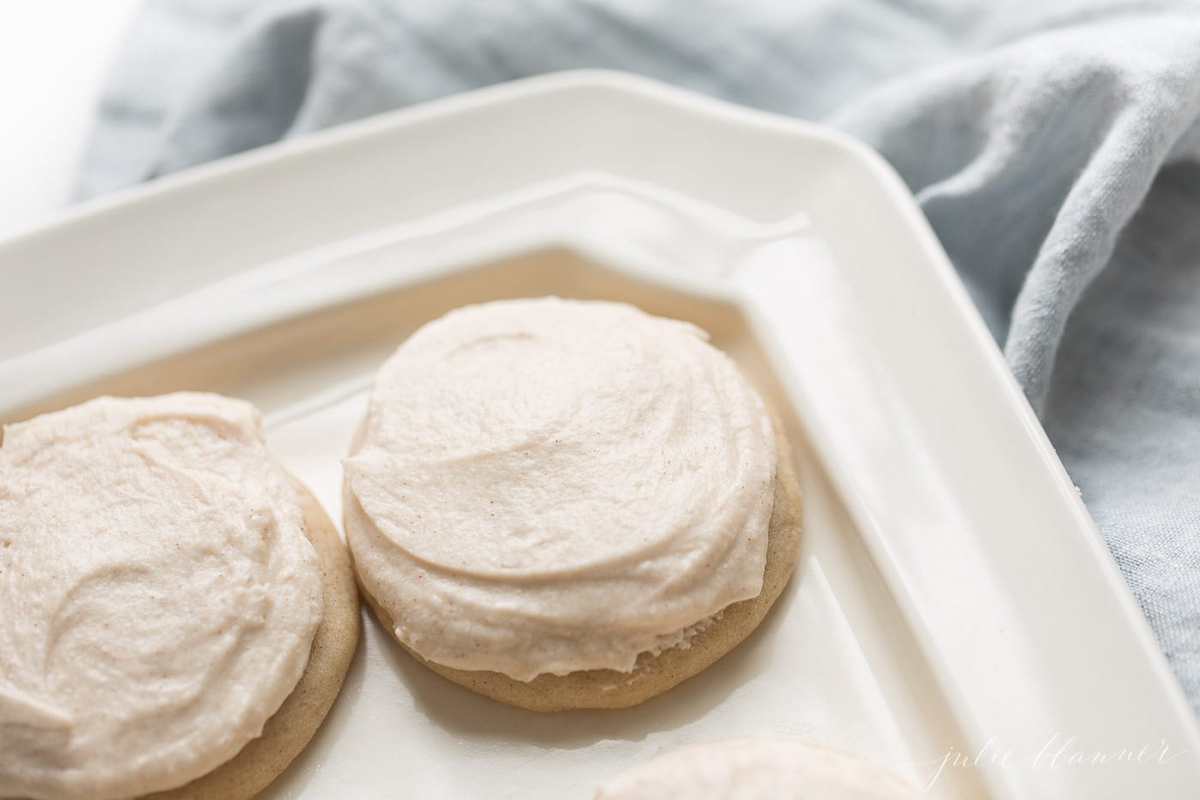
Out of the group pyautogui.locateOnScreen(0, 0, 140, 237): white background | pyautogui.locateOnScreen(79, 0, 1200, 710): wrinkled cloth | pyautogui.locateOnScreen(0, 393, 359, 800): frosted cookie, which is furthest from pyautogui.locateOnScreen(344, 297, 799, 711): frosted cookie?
pyautogui.locateOnScreen(0, 0, 140, 237): white background

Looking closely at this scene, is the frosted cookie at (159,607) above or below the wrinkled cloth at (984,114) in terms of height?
below

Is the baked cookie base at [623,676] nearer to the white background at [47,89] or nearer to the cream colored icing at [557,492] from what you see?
the cream colored icing at [557,492]

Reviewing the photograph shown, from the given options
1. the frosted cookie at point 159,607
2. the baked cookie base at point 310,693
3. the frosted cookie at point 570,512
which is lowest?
the baked cookie base at point 310,693

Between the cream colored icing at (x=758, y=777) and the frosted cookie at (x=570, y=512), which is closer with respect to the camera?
the cream colored icing at (x=758, y=777)

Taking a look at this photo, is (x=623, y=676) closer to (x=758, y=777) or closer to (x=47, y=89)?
(x=758, y=777)

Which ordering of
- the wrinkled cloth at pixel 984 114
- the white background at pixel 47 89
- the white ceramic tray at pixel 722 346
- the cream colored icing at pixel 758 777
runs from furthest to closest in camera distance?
the white background at pixel 47 89 → the wrinkled cloth at pixel 984 114 → the white ceramic tray at pixel 722 346 → the cream colored icing at pixel 758 777

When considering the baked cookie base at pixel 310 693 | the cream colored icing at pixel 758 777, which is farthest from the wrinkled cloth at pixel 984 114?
the baked cookie base at pixel 310 693

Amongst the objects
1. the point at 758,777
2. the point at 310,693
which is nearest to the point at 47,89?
the point at 310,693

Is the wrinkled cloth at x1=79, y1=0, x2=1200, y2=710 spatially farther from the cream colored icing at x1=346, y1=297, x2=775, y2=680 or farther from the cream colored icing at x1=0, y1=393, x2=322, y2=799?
the cream colored icing at x1=0, y1=393, x2=322, y2=799

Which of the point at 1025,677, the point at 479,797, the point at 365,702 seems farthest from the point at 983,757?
the point at 365,702
